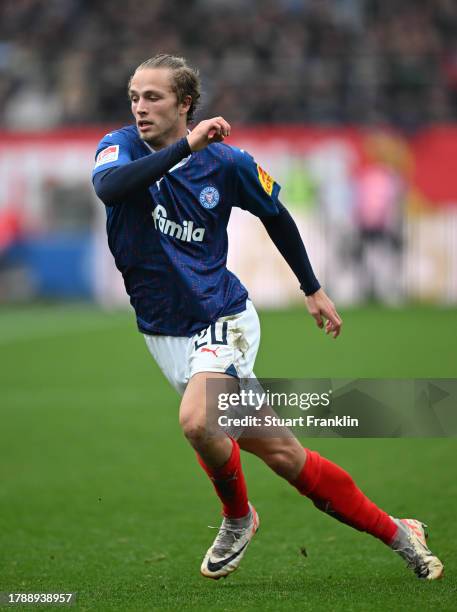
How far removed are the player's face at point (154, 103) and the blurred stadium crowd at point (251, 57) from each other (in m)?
17.3

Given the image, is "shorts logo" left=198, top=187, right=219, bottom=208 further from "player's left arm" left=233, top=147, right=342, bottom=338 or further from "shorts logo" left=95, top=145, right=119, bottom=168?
"shorts logo" left=95, top=145, right=119, bottom=168

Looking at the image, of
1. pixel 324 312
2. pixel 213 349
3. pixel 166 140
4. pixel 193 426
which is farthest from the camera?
pixel 324 312

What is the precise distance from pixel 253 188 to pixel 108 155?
0.68 metres

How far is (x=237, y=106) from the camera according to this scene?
22766 millimetres

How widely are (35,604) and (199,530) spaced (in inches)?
70.4

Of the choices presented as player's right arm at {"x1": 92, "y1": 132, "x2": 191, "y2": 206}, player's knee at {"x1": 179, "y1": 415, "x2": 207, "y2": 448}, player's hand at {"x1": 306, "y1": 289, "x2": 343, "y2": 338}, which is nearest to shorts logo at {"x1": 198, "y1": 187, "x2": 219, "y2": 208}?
player's right arm at {"x1": 92, "y1": 132, "x2": 191, "y2": 206}

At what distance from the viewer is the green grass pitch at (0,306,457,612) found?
4.62 m

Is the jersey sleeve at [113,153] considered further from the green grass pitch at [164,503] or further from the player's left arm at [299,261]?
the green grass pitch at [164,503]

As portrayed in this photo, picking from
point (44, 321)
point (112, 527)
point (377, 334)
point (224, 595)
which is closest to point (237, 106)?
point (44, 321)

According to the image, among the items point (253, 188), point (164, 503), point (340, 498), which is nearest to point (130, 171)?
point (253, 188)

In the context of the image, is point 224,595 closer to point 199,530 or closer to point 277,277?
point 199,530

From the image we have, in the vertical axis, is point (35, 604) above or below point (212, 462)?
below

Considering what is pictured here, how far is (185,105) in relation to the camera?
4812 mm

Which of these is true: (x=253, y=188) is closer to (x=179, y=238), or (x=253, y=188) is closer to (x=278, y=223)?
(x=278, y=223)
